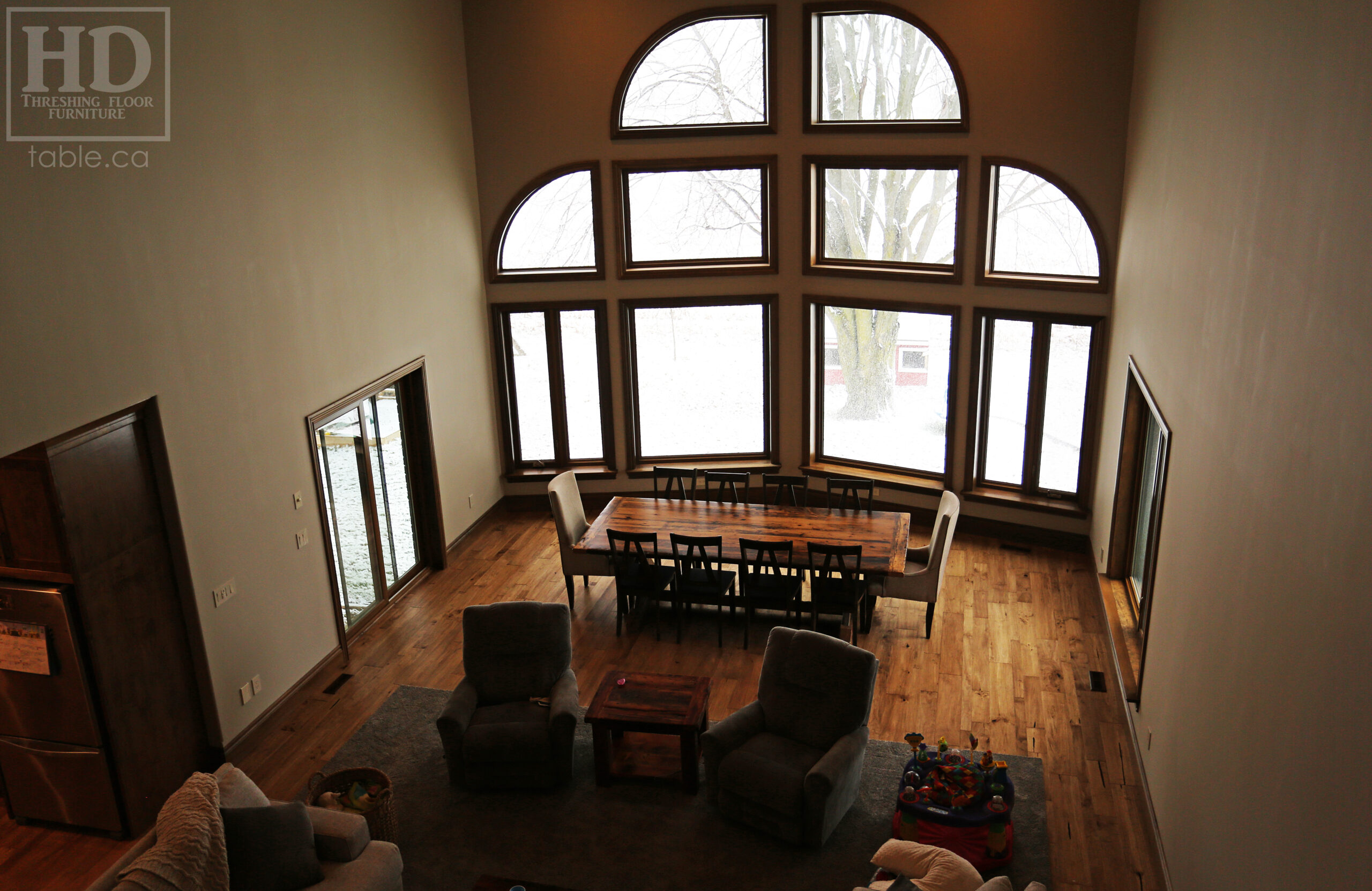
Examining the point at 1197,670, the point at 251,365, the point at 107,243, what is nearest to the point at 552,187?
the point at 251,365

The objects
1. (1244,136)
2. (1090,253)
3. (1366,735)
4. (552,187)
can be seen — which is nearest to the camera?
(1366,735)

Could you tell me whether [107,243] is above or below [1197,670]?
above

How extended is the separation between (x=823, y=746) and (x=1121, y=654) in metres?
2.57

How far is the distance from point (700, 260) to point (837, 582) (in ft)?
12.9

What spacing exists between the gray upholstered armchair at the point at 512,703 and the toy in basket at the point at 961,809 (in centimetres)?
208

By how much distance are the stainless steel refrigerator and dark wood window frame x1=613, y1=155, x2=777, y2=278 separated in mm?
6101

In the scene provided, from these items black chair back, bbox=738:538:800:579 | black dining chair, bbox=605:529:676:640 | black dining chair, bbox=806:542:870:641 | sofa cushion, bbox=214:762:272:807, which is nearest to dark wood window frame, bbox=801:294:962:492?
black dining chair, bbox=806:542:870:641

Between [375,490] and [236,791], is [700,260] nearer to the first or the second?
[375,490]

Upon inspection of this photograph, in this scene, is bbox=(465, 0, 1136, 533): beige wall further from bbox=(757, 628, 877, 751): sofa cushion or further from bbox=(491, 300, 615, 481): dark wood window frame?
bbox=(757, 628, 877, 751): sofa cushion

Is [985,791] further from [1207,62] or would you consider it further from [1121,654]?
[1207,62]

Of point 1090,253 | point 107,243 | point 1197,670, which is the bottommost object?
point 1197,670

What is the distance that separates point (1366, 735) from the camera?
259cm

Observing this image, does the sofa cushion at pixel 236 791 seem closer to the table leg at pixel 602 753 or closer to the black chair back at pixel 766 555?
the table leg at pixel 602 753

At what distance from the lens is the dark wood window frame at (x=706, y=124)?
30.4 feet
